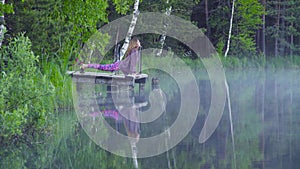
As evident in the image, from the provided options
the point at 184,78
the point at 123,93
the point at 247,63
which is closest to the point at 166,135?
the point at 123,93

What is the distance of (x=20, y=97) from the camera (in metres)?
10.6

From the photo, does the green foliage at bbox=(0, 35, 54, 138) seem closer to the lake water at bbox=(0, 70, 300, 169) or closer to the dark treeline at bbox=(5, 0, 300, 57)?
the lake water at bbox=(0, 70, 300, 169)

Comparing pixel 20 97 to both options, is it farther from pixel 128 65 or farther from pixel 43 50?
pixel 128 65

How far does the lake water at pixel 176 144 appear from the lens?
8906mm

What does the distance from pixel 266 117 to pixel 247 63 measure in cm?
2072

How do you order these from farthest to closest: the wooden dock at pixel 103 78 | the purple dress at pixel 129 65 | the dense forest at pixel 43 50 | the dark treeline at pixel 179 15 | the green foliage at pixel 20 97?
the purple dress at pixel 129 65
the wooden dock at pixel 103 78
the dark treeline at pixel 179 15
the dense forest at pixel 43 50
the green foliage at pixel 20 97

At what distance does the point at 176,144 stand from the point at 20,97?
8.18ft

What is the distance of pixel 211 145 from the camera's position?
10305mm

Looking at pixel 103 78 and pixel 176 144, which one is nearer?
pixel 176 144

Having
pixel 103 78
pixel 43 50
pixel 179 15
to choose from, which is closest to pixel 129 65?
pixel 103 78

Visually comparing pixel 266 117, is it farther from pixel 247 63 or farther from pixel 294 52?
pixel 294 52

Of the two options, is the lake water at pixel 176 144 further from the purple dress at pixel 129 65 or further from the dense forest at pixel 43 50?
the purple dress at pixel 129 65

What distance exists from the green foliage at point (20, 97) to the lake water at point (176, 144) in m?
0.30

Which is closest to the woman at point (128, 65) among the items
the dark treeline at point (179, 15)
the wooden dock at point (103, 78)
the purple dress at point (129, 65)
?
the purple dress at point (129, 65)
